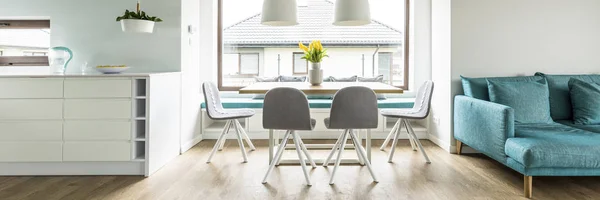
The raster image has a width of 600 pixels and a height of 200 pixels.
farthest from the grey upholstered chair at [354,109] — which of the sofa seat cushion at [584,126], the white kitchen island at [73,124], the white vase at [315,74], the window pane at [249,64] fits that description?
the window pane at [249,64]

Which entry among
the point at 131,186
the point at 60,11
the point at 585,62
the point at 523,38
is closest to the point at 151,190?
the point at 131,186

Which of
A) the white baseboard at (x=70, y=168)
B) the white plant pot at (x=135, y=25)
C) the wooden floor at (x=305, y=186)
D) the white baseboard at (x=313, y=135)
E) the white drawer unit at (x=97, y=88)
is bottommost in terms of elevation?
the wooden floor at (x=305, y=186)

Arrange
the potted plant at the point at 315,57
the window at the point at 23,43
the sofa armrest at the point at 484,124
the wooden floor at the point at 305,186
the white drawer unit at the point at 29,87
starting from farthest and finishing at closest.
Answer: the window at the point at 23,43
the potted plant at the point at 315,57
the white drawer unit at the point at 29,87
the sofa armrest at the point at 484,124
the wooden floor at the point at 305,186

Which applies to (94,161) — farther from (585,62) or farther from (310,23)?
(585,62)

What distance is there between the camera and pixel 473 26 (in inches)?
168

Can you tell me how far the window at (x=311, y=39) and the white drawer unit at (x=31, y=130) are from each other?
286 cm

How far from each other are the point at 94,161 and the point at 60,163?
295mm

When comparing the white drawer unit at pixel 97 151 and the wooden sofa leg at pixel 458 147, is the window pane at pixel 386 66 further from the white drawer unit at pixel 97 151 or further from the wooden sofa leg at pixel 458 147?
the white drawer unit at pixel 97 151

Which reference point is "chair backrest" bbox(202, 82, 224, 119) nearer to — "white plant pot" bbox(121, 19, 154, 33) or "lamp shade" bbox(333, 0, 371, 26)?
"white plant pot" bbox(121, 19, 154, 33)

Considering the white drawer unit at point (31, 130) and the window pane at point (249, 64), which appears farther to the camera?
the window pane at point (249, 64)

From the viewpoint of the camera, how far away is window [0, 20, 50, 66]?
14.7 feet

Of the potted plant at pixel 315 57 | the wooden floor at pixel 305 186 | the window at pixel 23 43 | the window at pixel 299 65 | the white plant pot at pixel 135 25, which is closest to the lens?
the wooden floor at pixel 305 186

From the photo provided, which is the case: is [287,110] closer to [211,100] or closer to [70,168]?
[211,100]

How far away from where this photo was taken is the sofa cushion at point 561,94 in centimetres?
390
